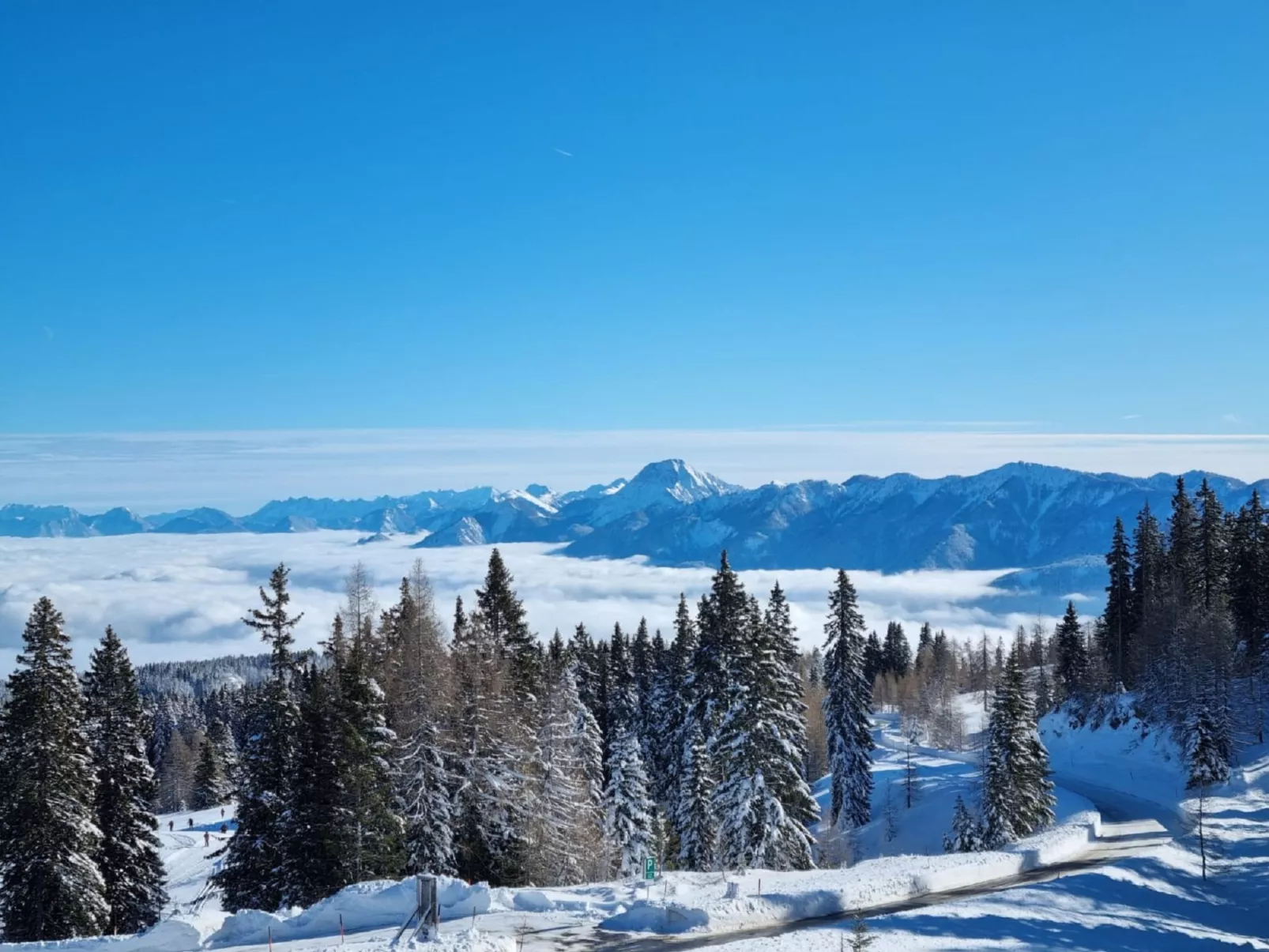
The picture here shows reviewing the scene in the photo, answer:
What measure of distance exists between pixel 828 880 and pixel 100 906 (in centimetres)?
2875

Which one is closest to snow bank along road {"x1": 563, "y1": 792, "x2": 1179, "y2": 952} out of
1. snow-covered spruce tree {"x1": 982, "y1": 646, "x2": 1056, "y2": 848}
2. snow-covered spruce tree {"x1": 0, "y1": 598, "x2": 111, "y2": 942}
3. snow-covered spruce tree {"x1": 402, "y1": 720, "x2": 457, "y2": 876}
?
snow-covered spruce tree {"x1": 982, "y1": 646, "x2": 1056, "y2": 848}

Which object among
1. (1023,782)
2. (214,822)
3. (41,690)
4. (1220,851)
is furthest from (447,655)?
(214,822)

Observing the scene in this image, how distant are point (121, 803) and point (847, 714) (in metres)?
44.6

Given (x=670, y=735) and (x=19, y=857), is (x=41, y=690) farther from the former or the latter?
(x=670, y=735)

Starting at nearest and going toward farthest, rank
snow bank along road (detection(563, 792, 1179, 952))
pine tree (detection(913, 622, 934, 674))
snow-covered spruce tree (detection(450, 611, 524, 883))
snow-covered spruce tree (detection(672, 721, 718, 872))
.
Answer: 1. snow bank along road (detection(563, 792, 1179, 952))
2. snow-covered spruce tree (detection(450, 611, 524, 883))
3. snow-covered spruce tree (detection(672, 721, 718, 872))
4. pine tree (detection(913, 622, 934, 674))

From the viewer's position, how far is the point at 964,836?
49344mm

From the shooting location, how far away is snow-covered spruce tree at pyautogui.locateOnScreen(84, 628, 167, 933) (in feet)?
137

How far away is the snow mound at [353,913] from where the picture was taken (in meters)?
23.5

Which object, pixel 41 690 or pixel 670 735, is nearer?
pixel 41 690

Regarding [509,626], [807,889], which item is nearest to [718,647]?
[509,626]

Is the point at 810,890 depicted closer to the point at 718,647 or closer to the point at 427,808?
the point at 427,808

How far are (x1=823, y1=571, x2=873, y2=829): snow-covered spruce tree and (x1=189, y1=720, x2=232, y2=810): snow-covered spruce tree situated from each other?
80191 millimetres

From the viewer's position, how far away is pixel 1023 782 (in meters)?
48.2

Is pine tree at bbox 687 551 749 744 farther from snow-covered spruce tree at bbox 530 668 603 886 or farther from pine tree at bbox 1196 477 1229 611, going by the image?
pine tree at bbox 1196 477 1229 611
